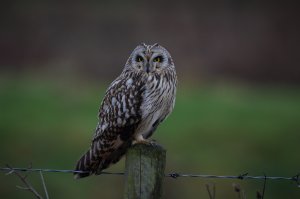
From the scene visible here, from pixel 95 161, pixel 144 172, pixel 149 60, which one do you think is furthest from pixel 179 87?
pixel 144 172

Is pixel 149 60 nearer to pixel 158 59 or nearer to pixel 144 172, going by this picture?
pixel 158 59

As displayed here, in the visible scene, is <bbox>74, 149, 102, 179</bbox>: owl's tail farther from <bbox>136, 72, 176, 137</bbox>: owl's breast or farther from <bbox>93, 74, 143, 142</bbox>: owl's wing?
<bbox>136, 72, 176, 137</bbox>: owl's breast

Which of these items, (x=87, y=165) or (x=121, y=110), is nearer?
(x=87, y=165)

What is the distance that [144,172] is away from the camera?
6.82m

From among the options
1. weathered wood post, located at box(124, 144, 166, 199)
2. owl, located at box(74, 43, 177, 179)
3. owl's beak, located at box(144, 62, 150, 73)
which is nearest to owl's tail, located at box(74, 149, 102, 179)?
owl, located at box(74, 43, 177, 179)

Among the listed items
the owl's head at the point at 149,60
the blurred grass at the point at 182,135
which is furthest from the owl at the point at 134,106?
the blurred grass at the point at 182,135

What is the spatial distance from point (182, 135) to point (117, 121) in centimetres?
930

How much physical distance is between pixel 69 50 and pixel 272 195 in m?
14.4

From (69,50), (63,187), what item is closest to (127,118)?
(63,187)

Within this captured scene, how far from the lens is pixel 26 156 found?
16.5 m

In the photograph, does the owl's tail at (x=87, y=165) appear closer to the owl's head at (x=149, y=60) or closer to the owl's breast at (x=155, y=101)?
the owl's breast at (x=155, y=101)

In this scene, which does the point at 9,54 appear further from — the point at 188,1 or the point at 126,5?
the point at 188,1

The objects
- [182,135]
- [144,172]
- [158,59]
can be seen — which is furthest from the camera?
[182,135]

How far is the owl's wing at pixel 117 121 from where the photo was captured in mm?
8336
